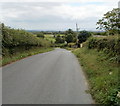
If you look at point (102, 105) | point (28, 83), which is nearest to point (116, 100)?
point (102, 105)

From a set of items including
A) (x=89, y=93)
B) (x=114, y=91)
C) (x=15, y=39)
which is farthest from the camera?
(x=15, y=39)

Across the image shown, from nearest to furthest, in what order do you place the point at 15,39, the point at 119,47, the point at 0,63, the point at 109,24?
the point at 119,47
the point at 109,24
the point at 0,63
the point at 15,39

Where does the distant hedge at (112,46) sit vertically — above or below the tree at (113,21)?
below

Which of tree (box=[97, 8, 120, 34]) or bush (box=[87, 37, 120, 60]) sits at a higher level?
tree (box=[97, 8, 120, 34])

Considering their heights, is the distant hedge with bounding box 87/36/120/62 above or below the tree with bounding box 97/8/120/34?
below

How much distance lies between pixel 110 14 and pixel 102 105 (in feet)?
22.6

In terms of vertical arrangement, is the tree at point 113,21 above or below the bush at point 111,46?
above

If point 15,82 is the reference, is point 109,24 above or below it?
above

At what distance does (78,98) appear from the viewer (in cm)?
564

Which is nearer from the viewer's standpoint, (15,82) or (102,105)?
(102,105)

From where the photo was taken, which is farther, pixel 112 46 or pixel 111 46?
pixel 111 46

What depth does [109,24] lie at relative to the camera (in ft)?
35.8

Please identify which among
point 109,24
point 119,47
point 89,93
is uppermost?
point 109,24

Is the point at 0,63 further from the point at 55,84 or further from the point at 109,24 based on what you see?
the point at 109,24
